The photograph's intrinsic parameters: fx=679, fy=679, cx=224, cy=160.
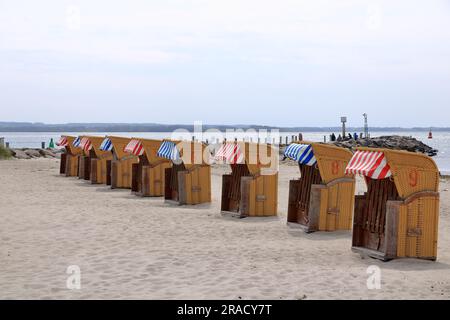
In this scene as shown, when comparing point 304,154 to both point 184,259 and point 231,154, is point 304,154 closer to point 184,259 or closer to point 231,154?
point 231,154

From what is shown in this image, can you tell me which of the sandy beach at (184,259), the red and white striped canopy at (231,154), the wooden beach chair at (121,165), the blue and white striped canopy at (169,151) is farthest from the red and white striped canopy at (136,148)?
the red and white striped canopy at (231,154)

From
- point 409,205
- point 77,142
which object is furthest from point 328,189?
point 77,142

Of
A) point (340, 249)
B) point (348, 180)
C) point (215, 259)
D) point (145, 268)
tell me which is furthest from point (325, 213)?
point (145, 268)

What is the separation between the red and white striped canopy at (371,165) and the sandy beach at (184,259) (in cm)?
113

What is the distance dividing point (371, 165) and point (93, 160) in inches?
570

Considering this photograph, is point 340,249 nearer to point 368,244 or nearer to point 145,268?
point 368,244

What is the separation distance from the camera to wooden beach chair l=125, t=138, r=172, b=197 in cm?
1745

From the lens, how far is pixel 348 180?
37.1 feet

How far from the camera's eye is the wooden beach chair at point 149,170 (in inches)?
687

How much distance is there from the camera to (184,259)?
8.64 meters

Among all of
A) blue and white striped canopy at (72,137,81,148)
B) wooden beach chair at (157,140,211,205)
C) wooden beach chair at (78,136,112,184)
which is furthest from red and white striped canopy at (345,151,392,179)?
blue and white striped canopy at (72,137,81,148)

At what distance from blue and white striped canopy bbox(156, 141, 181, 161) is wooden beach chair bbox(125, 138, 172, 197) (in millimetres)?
631

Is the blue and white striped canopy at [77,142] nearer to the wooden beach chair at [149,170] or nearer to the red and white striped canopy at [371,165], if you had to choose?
the wooden beach chair at [149,170]

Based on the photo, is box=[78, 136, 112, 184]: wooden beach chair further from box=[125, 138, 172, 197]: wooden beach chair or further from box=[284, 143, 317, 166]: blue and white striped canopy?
box=[284, 143, 317, 166]: blue and white striped canopy
